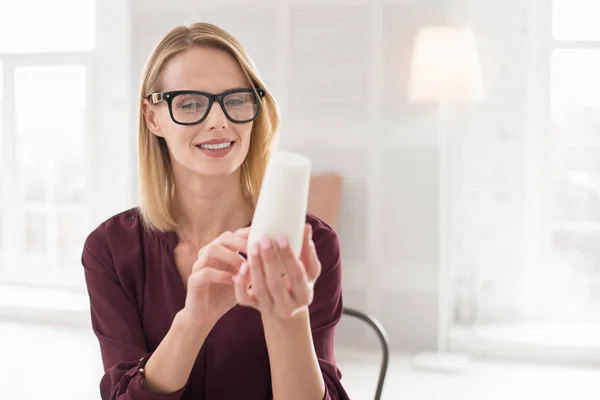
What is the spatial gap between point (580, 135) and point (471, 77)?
82 cm

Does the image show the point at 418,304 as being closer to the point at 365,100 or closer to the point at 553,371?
the point at 553,371

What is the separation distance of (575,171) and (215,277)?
141 inches

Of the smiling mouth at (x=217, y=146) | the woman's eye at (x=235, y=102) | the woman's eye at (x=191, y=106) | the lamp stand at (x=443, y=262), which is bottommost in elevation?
the lamp stand at (x=443, y=262)

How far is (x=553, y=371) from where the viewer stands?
374cm

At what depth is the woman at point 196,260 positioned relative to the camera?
3.61ft

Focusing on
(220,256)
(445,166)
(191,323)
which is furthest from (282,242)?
(445,166)

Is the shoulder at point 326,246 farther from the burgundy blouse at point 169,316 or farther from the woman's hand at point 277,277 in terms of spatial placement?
the woman's hand at point 277,277

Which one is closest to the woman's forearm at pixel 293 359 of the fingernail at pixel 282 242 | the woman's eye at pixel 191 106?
the fingernail at pixel 282 242

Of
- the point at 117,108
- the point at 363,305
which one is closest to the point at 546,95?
the point at 363,305

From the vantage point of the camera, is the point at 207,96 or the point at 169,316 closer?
the point at 207,96

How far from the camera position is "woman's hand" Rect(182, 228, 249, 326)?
94 cm

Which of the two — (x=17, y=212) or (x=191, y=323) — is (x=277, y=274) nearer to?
(x=191, y=323)

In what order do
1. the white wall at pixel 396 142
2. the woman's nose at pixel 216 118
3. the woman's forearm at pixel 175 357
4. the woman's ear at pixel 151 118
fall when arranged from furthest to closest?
the white wall at pixel 396 142
the woman's ear at pixel 151 118
the woman's nose at pixel 216 118
the woman's forearm at pixel 175 357

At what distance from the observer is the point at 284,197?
2.74 feet
